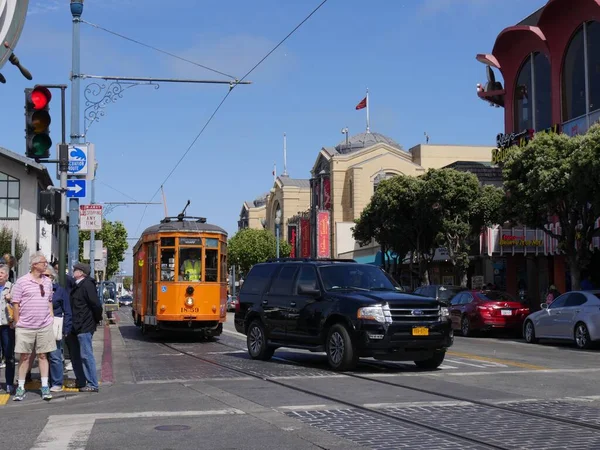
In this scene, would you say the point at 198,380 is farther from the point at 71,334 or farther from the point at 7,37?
the point at 7,37

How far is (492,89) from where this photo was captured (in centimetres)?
3897

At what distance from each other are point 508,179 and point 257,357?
1317 centimetres

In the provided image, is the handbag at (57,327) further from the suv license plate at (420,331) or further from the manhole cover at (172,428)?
the suv license plate at (420,331)

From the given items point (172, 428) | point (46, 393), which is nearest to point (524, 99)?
point (46, 393)

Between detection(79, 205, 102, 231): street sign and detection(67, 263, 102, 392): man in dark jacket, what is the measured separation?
8618mm

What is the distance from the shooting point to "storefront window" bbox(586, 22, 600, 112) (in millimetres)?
30766

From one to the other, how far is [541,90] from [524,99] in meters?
1.45

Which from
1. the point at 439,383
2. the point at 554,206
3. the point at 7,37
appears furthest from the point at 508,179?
the point at 7,37

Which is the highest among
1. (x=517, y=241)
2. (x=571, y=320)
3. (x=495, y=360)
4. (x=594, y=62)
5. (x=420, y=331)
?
(x=594, y=62)

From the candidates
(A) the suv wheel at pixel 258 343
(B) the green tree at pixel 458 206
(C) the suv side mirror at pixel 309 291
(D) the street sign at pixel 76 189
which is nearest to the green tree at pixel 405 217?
(B) the green tree at pixel 458 206

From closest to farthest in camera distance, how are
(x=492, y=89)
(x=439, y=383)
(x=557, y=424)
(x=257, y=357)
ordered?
(x=557, y=424) → (x=439, y=383) → (x=257, y=357) → (x=492, y=89)

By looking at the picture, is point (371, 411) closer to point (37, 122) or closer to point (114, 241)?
point (37, 122)

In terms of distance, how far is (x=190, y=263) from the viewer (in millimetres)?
22359

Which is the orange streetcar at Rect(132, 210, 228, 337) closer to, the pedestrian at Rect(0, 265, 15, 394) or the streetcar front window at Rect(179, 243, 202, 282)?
the streetcar front window at Rect(179, 243, 202, 282)
